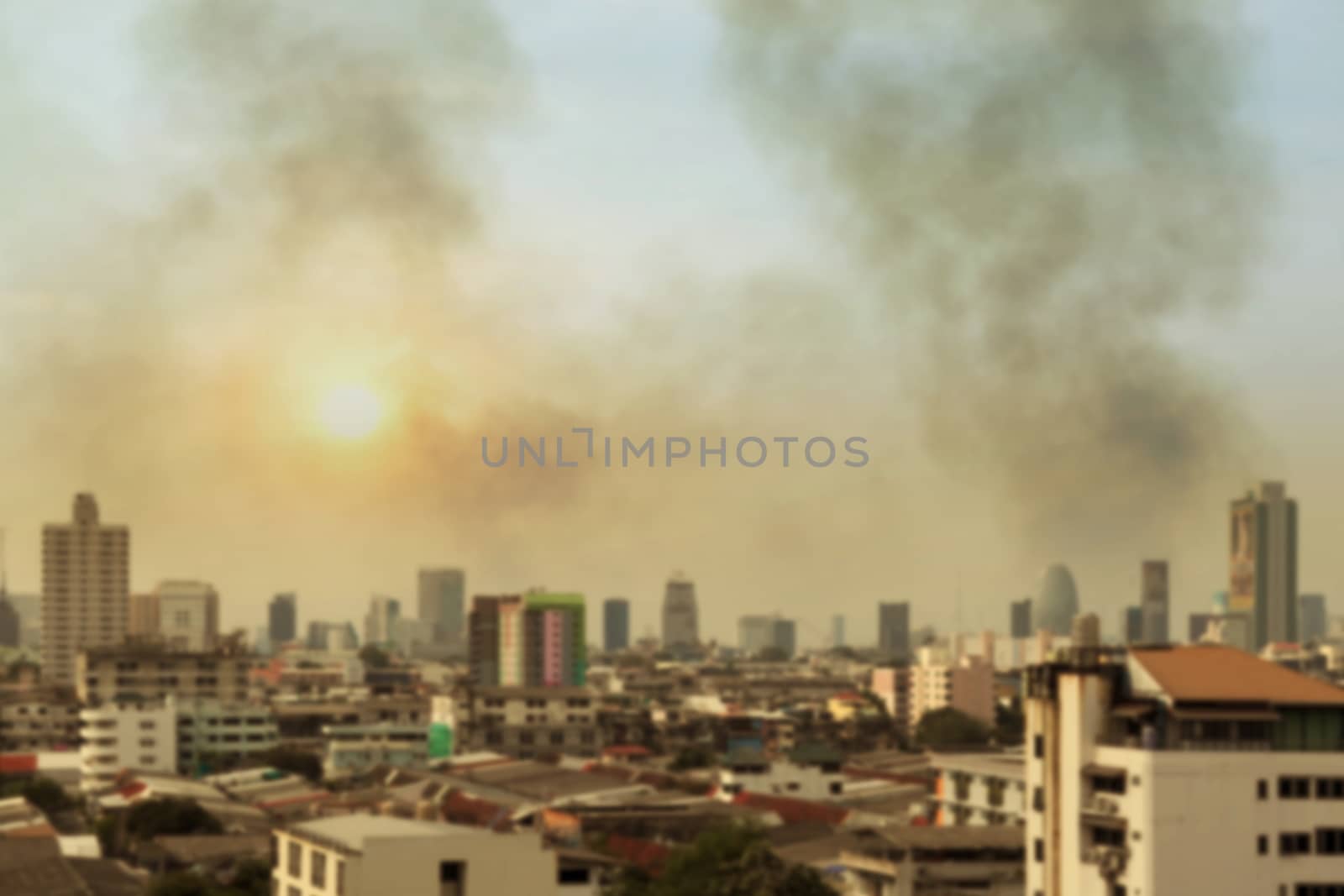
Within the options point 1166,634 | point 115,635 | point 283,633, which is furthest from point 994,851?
point 283,633

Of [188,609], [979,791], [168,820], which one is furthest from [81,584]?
[979,791]

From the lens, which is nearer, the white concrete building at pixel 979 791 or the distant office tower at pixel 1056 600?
the white concrete building at pixel 979 791

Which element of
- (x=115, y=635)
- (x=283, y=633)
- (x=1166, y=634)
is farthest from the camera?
(x=283, y=633)

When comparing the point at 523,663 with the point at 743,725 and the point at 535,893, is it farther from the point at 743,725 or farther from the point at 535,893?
the point at 535,893

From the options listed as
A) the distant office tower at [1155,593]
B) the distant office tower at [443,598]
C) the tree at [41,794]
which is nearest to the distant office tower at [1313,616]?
the distant office tower at [1155,593]

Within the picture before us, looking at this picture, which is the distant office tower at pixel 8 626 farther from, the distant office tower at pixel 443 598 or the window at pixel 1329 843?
the window at pixel 1329 843

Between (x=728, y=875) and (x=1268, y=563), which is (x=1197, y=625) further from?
(x=728, y=875)
